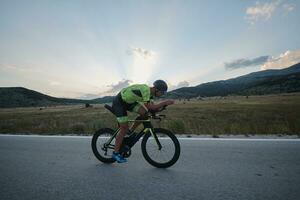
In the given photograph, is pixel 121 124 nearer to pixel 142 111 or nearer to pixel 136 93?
pixel 142 111

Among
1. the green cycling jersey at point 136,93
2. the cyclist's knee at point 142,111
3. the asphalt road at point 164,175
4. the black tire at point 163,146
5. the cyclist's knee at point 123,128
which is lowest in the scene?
the asphalt road at point 164,175

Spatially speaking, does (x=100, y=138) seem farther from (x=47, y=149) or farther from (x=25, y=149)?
(x=25, y=149)

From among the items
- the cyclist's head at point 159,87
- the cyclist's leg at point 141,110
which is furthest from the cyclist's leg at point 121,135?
the cyclist's head at point 159,87

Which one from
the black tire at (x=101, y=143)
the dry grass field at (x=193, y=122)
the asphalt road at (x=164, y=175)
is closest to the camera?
the asphalt road at (x=164, y=175)

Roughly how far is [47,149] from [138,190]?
4305 millimetres

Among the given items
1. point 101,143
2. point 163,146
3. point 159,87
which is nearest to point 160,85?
point 159,87

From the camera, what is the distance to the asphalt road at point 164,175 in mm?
3611

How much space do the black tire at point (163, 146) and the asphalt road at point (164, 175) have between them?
15 centimetres

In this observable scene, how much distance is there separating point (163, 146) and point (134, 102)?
1.10 m

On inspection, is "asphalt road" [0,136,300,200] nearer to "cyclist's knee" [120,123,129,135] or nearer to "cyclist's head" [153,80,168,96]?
"cyclist's knee" [120,123,129,135]

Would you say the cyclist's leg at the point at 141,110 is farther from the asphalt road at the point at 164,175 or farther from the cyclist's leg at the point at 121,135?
the asphalt road at the point at 164,175

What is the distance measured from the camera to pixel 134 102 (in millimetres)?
5250

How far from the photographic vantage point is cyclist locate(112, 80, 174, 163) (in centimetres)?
489

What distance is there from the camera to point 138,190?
3.77 meters
